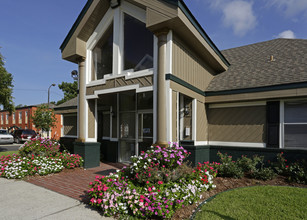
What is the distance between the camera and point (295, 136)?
6.88 meters

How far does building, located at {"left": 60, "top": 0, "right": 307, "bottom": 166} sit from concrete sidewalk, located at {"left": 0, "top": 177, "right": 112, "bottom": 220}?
2682mm

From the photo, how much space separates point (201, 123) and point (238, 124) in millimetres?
1534

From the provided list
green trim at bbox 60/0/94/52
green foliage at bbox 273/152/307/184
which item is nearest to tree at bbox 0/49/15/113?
green trim at bbox 60/0/94/52

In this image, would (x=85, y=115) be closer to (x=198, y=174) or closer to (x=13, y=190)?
(x=13, y=190)

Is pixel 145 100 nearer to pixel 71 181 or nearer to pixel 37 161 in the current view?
pixel 71 181

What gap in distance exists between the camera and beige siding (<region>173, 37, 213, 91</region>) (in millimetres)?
6258

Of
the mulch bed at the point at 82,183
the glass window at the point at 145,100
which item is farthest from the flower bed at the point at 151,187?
the glass window at the point at 145,100

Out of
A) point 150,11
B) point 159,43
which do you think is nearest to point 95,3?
point 150,11

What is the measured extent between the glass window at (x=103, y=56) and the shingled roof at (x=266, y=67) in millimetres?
4581

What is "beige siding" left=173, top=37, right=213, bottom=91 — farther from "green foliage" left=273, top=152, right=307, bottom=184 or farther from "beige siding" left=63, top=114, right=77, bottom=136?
"beige siding" left=63, top=114, right=77, bottom=136

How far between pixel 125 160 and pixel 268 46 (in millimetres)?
10097

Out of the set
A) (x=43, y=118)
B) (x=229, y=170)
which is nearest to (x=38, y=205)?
(x=229, y=170)

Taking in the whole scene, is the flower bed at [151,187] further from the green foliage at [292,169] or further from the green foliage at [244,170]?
the green foliage at [292,169]

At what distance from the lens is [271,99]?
285 inches
